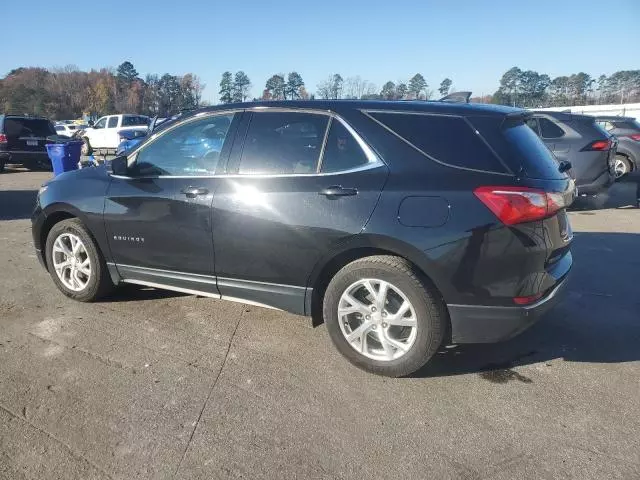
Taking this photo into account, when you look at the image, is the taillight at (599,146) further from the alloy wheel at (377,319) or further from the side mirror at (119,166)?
the side mirror at (119,166)

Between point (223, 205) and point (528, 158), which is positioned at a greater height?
point (528, 158)

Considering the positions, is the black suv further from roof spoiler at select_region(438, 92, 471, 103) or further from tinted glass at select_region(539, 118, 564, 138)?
tinted glass at select_region(539, 118, 564, 138)

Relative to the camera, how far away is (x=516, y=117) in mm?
3266

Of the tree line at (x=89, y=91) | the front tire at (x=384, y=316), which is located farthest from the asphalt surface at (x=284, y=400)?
the tree line at (x=89, y=91)

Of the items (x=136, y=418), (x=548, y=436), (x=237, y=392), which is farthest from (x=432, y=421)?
(x=136, y=418)

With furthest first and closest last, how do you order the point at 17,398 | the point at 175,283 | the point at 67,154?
the point at 67,154
the point at 175,283
the point at 17,398

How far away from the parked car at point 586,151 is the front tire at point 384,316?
21.3ft

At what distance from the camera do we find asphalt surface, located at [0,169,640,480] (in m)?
2.41

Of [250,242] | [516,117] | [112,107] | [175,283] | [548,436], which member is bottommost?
[548,436]

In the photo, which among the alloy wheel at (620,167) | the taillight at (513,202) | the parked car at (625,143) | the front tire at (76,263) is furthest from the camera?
the alloy wheel at (620,167)

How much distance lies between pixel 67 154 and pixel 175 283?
32.2 ft

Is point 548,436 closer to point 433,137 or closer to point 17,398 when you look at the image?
point 433,137

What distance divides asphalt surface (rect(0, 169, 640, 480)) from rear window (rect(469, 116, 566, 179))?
131 cm

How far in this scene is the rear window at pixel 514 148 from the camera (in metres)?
2.98
